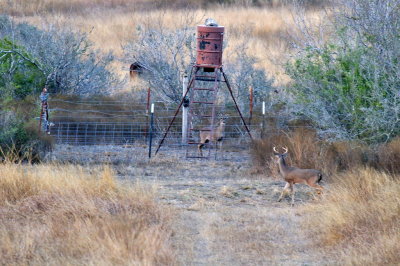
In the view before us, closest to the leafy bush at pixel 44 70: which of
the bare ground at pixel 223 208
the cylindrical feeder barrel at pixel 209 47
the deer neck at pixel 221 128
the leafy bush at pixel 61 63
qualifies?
the leafy bush at pixel 61 63

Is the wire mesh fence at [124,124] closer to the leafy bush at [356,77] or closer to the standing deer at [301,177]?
the leafy bush at [356,77]

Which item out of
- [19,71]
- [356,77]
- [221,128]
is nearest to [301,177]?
[356,77]

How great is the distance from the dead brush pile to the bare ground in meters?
0.39

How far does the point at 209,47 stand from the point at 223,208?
226 inches

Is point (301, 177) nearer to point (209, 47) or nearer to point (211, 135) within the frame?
point (211, 135)

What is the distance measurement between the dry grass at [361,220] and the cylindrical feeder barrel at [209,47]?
555 centimetres

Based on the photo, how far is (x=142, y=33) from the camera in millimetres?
18938

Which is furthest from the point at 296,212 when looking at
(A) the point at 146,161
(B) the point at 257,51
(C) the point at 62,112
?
(B) the point at 257,51

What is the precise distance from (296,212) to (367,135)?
11.8ft

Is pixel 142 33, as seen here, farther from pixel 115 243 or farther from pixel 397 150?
pixel 115 243

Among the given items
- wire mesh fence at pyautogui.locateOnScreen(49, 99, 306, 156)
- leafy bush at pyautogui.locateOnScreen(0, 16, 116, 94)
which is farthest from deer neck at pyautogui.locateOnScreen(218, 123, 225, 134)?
leafy bush at pyautogui.locateOnScreen(0, 16, 116, 94)

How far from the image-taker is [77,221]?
7.81m

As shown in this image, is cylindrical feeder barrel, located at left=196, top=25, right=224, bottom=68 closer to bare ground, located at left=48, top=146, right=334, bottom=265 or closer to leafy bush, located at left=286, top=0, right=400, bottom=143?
leafy bush, located at left=286, top=0, right=400, bottom=143

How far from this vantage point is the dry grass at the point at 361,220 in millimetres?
7062
